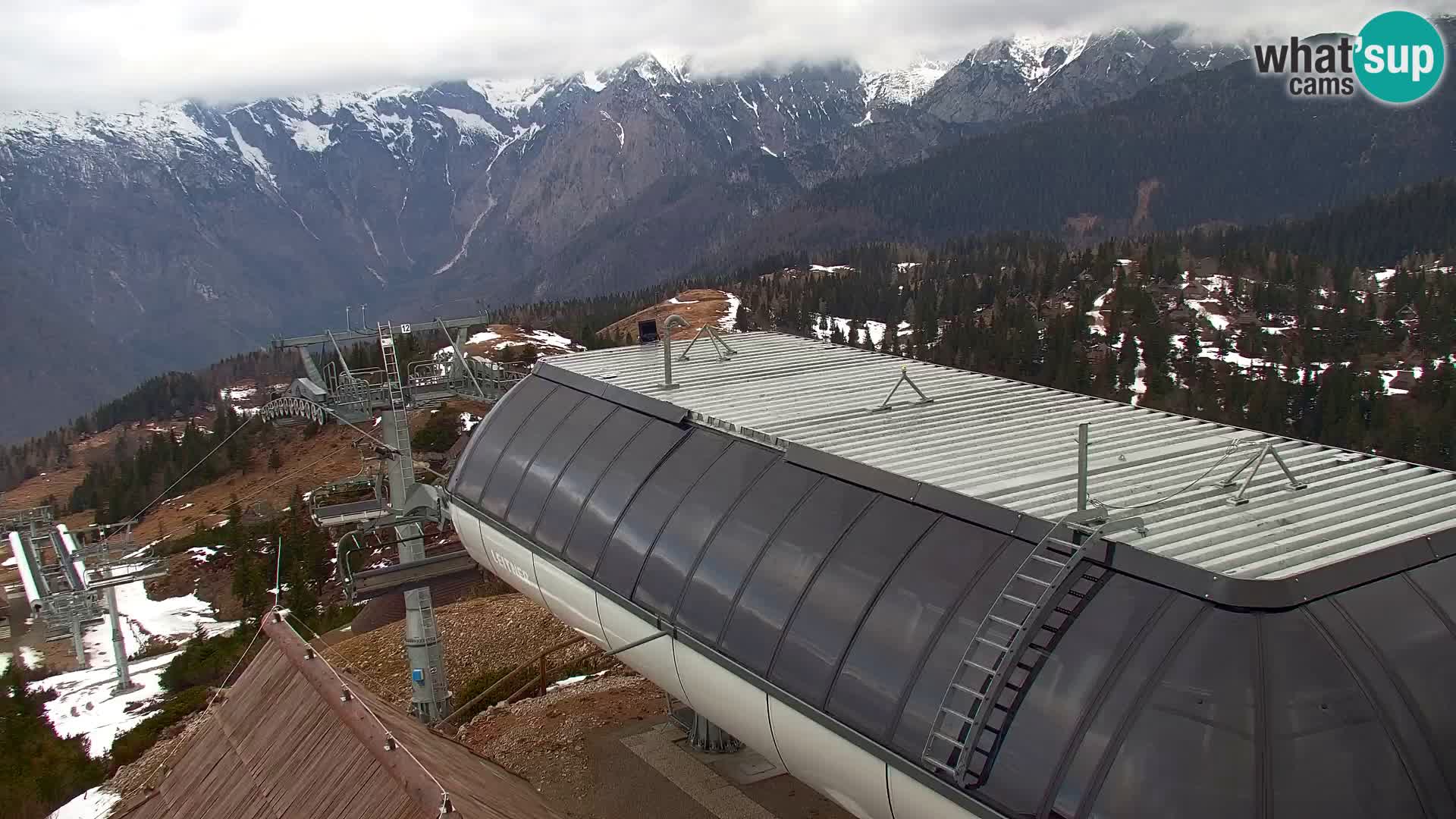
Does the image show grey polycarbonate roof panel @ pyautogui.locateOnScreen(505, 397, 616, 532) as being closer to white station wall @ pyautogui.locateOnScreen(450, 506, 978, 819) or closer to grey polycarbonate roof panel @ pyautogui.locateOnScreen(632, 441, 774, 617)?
white station wall @ pyautogui.locateOnScreen(450, 506, 978, 819)

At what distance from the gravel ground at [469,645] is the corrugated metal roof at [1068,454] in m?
10.9

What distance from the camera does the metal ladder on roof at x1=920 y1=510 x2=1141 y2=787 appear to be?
1241cm

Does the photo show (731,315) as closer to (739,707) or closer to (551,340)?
(551,340)

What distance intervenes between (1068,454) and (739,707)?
21.7 feet

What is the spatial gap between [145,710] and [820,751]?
1234 inches

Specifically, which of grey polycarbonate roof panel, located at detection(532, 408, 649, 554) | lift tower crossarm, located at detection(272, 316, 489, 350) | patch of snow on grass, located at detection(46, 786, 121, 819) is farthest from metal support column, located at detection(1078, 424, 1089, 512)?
lift tower crossarm, located at detection(272, 316, 489, 350)

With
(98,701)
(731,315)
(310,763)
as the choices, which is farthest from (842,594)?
(731,315)

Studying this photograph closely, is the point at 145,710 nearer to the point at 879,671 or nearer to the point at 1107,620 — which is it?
the point at 879,671

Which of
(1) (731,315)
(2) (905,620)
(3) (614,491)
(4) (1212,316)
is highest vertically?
(3) (614,491)

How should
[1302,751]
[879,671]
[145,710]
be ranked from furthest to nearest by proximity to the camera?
[145,710] → [879,671] → [1302,751]

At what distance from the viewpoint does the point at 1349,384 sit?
101 meters

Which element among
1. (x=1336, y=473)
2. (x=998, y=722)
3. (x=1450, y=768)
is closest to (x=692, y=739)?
(x=998, y=722)

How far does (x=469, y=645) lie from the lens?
34.4 meters

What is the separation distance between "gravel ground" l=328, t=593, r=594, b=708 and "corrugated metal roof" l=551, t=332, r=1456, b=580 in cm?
1095
